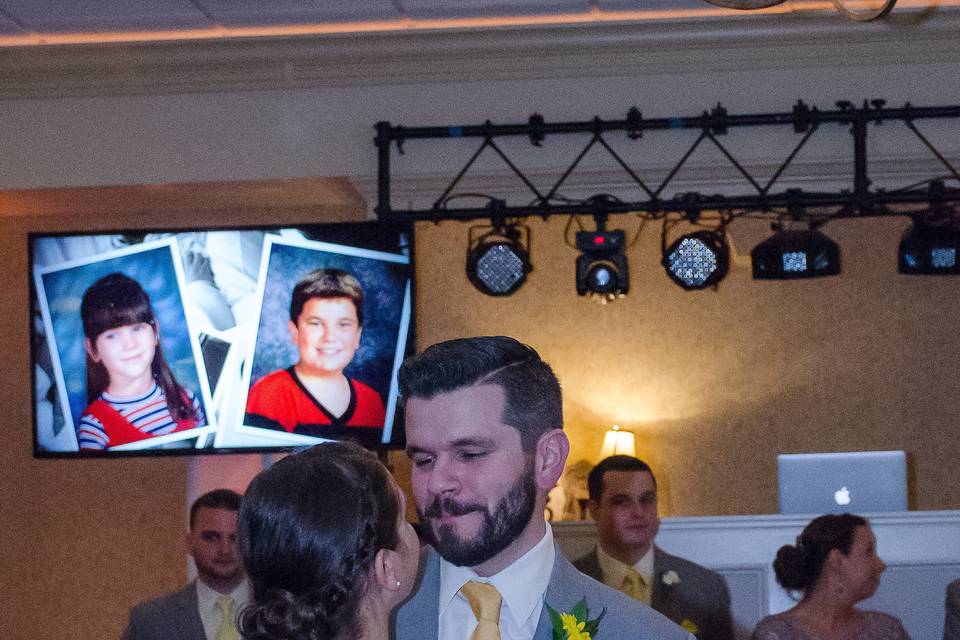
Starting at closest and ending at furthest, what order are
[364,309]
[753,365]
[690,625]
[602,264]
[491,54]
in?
[690,625] → [364,309] → [602,264] → [491,54] → [753,365]

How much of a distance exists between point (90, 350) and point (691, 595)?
256cm

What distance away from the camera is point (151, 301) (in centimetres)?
544

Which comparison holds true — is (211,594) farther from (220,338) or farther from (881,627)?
(881,627)

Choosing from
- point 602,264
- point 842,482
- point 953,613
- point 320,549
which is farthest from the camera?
point 602,264

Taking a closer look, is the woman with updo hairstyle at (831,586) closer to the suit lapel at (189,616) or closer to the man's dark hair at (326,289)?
the suit lapel at (189,616)

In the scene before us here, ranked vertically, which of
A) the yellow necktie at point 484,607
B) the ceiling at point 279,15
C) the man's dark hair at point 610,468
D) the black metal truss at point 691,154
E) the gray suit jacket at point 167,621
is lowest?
the gray suit jacket at point 167,621

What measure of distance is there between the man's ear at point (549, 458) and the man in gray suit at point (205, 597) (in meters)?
2.16

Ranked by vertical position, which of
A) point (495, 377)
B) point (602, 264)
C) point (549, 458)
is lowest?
point (549, 458)

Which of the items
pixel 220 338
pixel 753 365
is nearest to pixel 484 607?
pixel 220 338

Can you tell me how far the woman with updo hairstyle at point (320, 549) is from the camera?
1584 mm

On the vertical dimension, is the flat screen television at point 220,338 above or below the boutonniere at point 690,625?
above

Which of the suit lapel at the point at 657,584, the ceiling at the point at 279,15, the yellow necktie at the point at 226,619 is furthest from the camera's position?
the ceiling at the point at 279,15

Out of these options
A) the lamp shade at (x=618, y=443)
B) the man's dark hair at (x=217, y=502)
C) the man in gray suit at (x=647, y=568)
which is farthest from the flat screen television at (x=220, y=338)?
the lamp shade at (x=618, y=443)

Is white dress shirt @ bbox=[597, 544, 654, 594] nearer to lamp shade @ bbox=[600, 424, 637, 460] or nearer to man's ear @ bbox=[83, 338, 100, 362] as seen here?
man's ear @ bbox=[83, 338, 100, 362]
